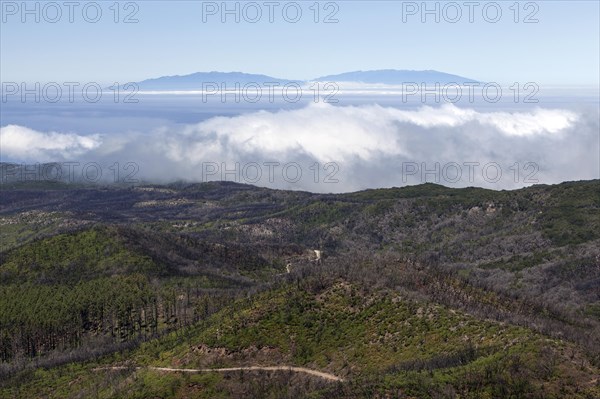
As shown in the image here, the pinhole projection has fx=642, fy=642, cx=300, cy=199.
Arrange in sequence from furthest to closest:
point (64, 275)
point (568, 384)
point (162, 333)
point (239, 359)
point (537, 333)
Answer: point (64, 275) → point (162, 333) → point (239, 359) → point (537, 333) → point (568, 384)

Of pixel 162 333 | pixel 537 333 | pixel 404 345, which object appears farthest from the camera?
pixel 162 333

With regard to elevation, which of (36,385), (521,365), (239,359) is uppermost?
Result: (521,365)

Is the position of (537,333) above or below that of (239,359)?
above

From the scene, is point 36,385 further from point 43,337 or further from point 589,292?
point 589,292

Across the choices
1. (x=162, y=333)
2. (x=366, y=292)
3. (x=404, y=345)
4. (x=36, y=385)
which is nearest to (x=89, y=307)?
(x=162, y=333)

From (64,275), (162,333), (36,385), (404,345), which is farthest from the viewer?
(64,275)

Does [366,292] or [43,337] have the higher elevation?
[366,292]

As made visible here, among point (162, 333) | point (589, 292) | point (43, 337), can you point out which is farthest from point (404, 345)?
point (589, 292)

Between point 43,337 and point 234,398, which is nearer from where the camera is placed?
point 234,398

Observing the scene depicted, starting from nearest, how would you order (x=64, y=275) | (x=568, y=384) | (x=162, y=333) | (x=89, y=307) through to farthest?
(x=568, y=384), (x=162, y=333), (x=89, y=307), (x=64, y=275)

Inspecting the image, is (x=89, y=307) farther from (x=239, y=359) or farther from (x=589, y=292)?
(x=589, y=292)
